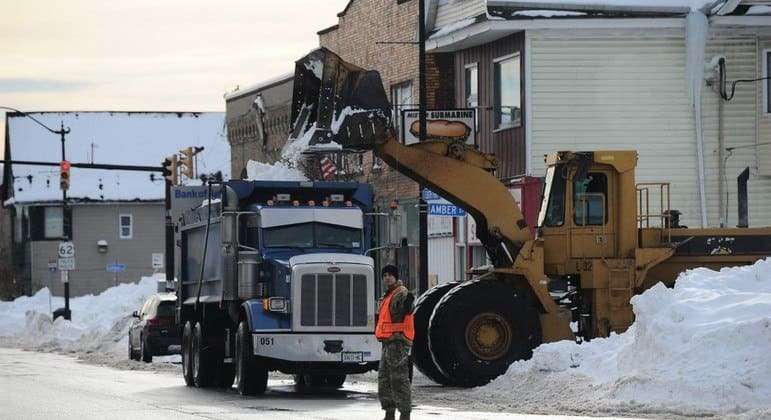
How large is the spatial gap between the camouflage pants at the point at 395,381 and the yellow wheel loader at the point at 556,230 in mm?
7201

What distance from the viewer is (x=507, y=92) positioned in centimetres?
3925

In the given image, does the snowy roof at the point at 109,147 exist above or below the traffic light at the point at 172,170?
above

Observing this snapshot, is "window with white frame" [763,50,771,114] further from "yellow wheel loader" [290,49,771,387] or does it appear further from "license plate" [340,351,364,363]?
"license plate" [340,351,364,363]

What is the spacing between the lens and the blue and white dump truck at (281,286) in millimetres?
23500

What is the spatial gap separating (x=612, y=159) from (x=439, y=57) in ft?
57.5

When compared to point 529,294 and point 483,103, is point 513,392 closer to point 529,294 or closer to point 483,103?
point 529,294

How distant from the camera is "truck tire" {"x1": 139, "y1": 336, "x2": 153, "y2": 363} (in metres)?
36.1

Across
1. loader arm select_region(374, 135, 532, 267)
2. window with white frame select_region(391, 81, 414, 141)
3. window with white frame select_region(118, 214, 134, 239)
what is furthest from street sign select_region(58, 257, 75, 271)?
window with white frame select_region(118, 214, 134, 239)

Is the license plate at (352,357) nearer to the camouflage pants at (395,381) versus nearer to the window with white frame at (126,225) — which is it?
the camouflage pants at (395,381)

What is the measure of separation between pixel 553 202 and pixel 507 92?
45.3 feet

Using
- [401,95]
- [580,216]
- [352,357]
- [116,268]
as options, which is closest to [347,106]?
[580,216]

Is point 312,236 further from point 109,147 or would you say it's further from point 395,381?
point 109,147

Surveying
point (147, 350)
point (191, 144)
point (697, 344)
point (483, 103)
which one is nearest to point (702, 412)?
point (697, 344)

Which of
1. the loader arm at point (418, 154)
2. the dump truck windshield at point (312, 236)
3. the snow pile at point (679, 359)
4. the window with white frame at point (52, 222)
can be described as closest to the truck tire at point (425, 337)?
the loader arm at point (418, 154)
